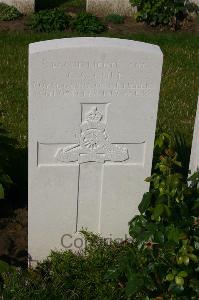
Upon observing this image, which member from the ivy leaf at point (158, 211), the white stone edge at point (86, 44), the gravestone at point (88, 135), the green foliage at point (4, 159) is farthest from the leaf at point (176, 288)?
the green foliage at point (4, 159)

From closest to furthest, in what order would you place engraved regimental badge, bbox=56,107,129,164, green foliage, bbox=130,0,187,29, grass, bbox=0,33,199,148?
engraved regimental badge, bbox=56,107,129,164, grass, bbox=0,33,199,148, green foliage, bbox=130,0,187,29

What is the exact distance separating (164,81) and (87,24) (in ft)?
6.57

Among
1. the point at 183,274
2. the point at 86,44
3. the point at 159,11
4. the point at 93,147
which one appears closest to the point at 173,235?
the point at 183,274

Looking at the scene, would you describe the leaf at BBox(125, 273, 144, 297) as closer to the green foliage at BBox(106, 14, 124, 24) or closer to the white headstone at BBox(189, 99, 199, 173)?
the white headstone at BBox(189, 99, 199, 173)

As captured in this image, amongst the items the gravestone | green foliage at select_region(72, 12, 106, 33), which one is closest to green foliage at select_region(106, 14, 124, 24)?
green foliage at select_region(72, 12, 106, 33)

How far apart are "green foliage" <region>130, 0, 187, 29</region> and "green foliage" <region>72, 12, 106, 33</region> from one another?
0.67m

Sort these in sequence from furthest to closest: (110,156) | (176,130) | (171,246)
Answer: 1. (176,130)
2. (110,156)
3. (171,246)

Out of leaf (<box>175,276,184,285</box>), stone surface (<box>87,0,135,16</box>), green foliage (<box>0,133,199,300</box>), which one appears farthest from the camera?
stone surface (<box>87,0,135,16</box>)

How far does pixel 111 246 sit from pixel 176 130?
2394 mm

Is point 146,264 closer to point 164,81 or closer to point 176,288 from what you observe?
point 176,288

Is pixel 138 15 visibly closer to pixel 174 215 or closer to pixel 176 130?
pixel 176 130

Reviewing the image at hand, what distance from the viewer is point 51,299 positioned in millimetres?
4223

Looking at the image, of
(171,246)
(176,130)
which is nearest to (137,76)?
(171,246)

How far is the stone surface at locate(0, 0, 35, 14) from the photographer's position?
10.1 m
